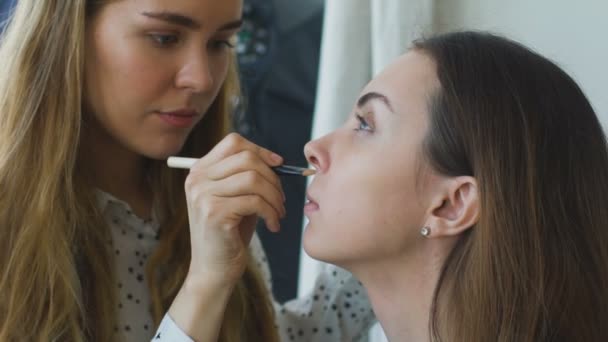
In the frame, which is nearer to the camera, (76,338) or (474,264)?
(474,264)

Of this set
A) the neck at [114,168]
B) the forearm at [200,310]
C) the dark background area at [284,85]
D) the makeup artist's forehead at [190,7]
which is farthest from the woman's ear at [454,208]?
→ the dark background area at [284,85]

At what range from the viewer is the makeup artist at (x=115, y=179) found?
1.02 meters

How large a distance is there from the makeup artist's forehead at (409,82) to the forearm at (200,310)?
1.03 ft

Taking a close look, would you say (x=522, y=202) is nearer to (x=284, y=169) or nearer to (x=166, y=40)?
(x=284, y=169)

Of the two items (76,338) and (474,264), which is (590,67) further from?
(76,338)

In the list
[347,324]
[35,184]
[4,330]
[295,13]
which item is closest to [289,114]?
[295,13]

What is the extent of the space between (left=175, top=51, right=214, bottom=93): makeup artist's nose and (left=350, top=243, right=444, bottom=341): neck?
0.32 metres

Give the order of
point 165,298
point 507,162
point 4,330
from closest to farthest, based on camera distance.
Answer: point 507,162, point 4,330, point 165,298

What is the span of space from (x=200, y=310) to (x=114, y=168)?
31 centimetres

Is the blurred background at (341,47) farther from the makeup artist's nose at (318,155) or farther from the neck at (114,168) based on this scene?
the makeup artist's nose at (318,155)

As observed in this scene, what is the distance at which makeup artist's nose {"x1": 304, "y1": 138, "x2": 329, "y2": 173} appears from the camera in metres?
1.00

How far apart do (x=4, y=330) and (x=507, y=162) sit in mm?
631

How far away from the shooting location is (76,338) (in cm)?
105

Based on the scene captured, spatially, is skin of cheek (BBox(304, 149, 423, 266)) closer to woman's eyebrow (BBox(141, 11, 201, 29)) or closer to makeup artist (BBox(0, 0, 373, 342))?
makeup artist (BBox(0, 0, 373, 342))
